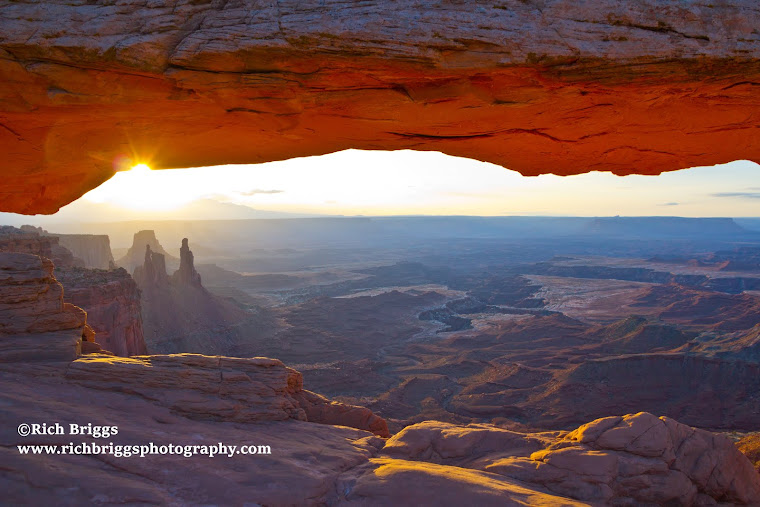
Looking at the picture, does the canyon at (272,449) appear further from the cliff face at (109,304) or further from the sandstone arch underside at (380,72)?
the cliff face at (109,304)

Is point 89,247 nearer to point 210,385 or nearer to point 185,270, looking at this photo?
point 185,270

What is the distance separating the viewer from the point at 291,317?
54.4m

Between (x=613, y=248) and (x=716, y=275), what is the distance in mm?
72591

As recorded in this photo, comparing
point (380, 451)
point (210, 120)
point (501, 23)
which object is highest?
point (501, 23)

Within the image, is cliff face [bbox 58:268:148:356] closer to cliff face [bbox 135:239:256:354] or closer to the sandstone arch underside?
cliff face [bbox 135:239:256:354]

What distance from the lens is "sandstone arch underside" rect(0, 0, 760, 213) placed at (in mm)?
5574

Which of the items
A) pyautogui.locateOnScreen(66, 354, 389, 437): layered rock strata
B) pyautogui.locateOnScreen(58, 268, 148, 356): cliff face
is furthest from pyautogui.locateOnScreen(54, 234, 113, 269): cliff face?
pyautogui.locateOnScreen(66, 354, 389, 437): layered rock strata

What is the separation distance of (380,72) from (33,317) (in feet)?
25.9

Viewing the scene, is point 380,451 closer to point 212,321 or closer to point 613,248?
point 212,321

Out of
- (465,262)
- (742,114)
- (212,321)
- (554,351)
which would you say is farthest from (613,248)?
(742,114)

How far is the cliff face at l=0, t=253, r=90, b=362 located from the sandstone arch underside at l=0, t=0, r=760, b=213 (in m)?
2.24

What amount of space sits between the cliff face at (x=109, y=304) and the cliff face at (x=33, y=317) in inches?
615

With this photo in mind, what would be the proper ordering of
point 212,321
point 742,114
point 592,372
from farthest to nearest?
1. point 212,321
2. point 592,372
3. point 742,114

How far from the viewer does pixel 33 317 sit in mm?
8602
